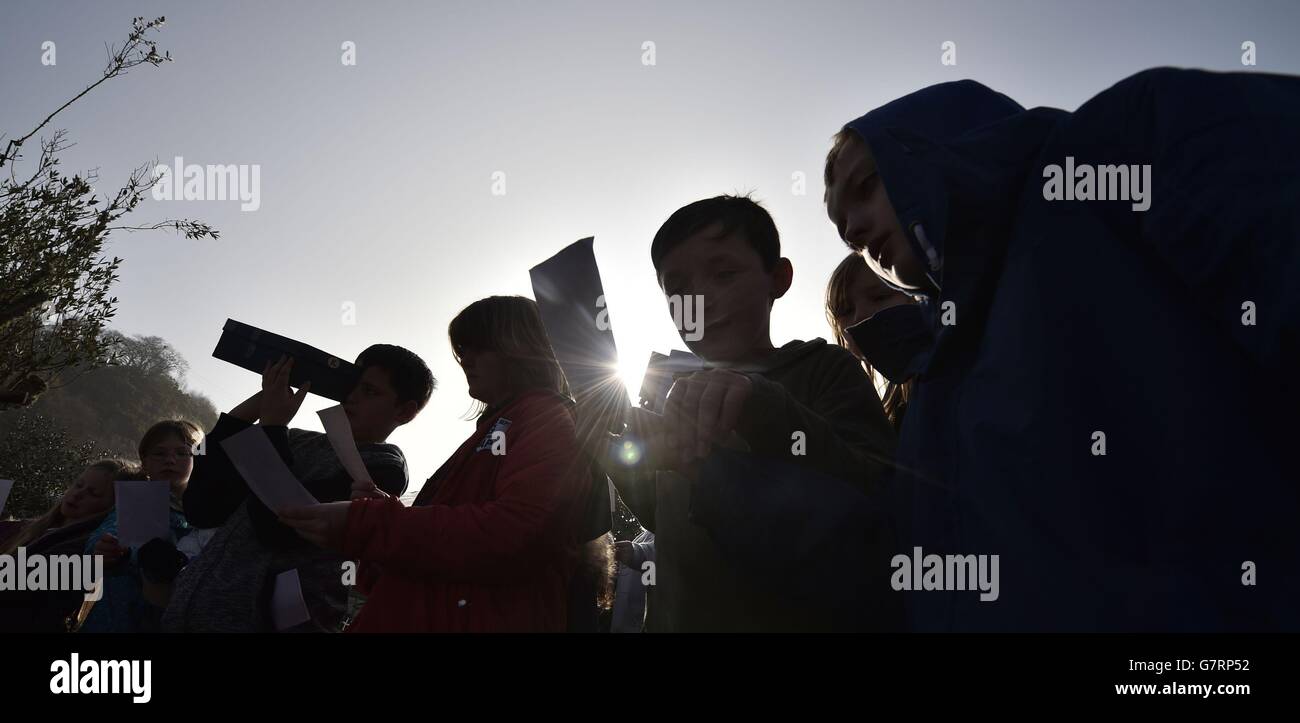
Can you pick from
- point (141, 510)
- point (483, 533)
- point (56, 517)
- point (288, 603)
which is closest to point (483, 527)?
point (483, 533)

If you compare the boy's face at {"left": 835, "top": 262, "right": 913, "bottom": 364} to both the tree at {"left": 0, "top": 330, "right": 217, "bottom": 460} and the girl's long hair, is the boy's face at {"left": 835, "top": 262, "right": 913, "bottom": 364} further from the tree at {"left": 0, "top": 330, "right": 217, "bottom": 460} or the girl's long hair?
the tree at {"left": 0, "top": 330, "right": 217, "bottom": 460}

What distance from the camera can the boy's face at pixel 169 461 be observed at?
16.1 ft

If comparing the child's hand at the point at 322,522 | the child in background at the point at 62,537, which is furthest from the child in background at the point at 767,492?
the child in background at the point at 62,537

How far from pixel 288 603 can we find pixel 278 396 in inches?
37.0

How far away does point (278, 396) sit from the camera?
329cm

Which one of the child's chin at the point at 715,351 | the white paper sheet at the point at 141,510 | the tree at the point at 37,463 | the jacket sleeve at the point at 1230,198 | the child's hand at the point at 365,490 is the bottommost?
the tree at the point at 37,463

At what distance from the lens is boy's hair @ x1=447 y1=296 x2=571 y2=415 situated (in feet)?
9.56

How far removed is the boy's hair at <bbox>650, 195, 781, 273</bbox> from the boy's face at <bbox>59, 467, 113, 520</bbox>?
548 centimetres

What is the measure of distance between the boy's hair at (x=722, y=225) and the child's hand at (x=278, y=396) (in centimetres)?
215

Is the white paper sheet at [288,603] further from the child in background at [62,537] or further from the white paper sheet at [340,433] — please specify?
the child in background at [62,537]

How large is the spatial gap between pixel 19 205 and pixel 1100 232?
25.4ft

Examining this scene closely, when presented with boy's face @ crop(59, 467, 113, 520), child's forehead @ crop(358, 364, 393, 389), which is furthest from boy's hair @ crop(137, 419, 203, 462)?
child's forehead @ crop(358, 364, 393, 389)

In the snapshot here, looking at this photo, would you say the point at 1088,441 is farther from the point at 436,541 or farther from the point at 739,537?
the point at 436,541

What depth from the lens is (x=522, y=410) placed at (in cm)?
260
